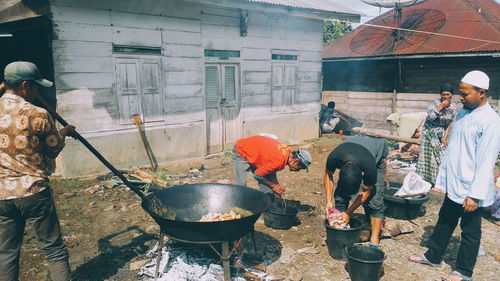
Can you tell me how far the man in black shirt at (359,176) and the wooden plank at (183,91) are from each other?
5.12 metres

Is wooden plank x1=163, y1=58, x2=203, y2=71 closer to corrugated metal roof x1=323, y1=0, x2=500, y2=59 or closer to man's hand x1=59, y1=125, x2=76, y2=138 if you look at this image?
man's hand x1=59, y1=125, x2=76, y2=138

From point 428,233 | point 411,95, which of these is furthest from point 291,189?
point 411,95

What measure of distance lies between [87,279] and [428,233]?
4.96 m

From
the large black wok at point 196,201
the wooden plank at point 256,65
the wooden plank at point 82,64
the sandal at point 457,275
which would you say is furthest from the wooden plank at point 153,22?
the sandal at point 457,275

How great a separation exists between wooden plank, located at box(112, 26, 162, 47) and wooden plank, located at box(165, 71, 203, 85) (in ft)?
2.55

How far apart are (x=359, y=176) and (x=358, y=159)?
0.26 meters

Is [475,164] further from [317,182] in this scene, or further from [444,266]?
[317,182]

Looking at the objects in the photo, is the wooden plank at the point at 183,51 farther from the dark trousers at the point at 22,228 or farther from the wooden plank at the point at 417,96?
the wooden plank at the point at 417,96

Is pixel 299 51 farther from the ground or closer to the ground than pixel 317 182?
farther from the ground

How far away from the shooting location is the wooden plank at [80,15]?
21.4 ft

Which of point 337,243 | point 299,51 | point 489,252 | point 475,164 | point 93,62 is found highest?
point 299,51

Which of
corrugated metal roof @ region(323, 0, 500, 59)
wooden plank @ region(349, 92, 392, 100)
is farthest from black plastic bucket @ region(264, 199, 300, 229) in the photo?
wooden plank @ region(349, 92, 392, 100)

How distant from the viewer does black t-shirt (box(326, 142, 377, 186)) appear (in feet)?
13.1

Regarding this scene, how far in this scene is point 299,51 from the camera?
11.3 meters
